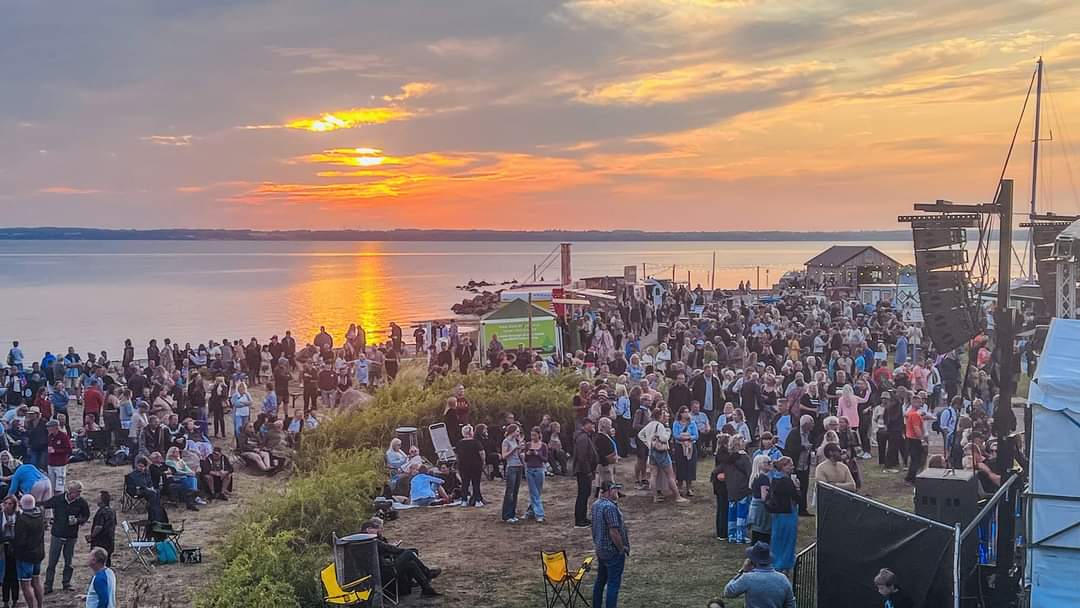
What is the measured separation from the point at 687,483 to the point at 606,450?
6.98ft

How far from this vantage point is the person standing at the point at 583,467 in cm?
1174

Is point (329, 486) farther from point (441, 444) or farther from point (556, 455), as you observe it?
point (556, 455)

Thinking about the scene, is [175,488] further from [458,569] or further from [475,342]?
[475,342]

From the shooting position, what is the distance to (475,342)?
25797 millimetres

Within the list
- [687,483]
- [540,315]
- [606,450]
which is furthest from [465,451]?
[540,315]

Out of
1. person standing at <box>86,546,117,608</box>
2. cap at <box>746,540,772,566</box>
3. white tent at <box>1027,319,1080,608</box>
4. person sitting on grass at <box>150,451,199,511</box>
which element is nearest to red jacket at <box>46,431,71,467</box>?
person sitting on grass at <box>150,451,199,511</box>

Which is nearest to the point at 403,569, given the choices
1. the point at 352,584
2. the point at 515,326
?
the point at 352,584

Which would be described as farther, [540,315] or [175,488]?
[540,315]

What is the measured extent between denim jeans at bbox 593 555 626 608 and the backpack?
5.32 meters

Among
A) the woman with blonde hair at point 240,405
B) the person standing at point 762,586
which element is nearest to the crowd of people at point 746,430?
the person standing at point 762,586

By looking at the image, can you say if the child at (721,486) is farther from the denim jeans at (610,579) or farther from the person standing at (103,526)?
the person standing at (103,526)

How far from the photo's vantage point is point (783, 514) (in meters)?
9.30

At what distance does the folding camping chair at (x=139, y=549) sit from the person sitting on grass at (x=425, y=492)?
356 centimetres

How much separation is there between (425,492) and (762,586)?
7.58 metres
